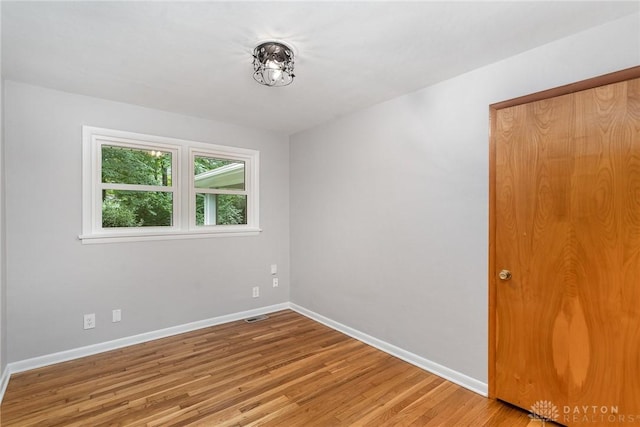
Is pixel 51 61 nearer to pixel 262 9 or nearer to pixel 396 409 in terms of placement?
pixel 262 9

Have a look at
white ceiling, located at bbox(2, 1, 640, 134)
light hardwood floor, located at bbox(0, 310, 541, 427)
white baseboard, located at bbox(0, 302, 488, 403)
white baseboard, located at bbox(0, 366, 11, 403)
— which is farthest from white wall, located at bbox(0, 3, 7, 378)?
white ceiling, located at bbox(2, 1, 640, 134)

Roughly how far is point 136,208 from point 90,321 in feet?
3.80

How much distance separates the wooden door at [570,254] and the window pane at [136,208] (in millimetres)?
3235

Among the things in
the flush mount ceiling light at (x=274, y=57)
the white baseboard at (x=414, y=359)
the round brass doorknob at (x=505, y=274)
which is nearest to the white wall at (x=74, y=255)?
the white baseboard at (x=414, y=359)

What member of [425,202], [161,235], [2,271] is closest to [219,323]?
[161,235]

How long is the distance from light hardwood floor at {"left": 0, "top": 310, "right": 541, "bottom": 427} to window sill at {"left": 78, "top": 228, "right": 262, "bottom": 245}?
109cm

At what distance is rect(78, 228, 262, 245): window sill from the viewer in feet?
9.42

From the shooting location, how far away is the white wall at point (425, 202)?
201cm

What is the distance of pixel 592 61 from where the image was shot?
177 centimetres

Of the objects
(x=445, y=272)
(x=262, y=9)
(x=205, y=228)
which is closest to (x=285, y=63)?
(x=262, y=9)

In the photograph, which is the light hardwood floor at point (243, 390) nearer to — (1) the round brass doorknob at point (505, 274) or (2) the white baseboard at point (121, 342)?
(2) the white baseboard at point (121, 342)

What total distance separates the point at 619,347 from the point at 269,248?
3.40m

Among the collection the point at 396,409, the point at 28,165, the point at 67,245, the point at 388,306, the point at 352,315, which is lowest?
the point at 396,409

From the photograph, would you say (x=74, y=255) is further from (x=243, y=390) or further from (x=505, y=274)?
(x=505, y=274)
